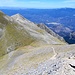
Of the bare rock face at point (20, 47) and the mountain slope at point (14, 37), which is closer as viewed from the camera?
the bare rock face at point (20, 47)

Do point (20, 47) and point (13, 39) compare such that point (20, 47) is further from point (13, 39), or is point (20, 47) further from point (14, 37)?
point (14, 37)

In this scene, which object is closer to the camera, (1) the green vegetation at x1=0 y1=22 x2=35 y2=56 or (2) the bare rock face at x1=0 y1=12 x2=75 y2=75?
(2) the bare rock face at x1=0 y1=12 x2=75 y2=75

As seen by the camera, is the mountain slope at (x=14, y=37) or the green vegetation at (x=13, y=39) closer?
the green vegetation at (x=13, y=39)

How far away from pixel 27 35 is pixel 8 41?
1170 cm

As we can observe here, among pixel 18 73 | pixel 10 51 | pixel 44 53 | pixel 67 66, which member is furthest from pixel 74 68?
pixel 10 51

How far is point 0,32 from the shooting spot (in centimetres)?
11969

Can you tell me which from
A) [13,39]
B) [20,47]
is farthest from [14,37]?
[20,47]

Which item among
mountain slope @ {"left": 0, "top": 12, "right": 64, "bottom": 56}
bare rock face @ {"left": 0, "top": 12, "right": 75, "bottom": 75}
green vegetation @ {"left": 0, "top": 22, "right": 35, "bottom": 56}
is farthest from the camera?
mountain slope @ {"left": 0, "top": 12, "right": 64, "bottom": 56}

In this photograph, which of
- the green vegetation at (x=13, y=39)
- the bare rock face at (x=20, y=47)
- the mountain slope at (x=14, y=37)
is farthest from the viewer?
the mountain slope at (x=14, y=37)

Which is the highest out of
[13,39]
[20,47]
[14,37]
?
[14,37]

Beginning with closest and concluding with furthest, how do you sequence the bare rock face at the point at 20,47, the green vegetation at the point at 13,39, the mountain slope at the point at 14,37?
the bare rock face at the point at 20,47
the green vegetation at the point at 13,39
the mountain slope at the point at 14,37

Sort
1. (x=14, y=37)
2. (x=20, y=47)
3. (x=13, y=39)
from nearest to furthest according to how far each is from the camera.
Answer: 1. (x=20, y=47)
2. (x=13, y=39)
3. (x=14, y=37)

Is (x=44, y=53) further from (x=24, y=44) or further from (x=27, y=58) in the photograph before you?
(x=24, y=44)

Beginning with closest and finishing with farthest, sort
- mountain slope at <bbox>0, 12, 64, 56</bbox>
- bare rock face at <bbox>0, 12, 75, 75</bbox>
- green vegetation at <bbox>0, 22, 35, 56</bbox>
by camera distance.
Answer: bare rock face at <bbox>0, 12, 75, 75</bbox>
green vegetation at <bbox>0, 22, 35, 56</bbox>
mountain slope at <bbox>0, 12, 64, 56</bbox>
